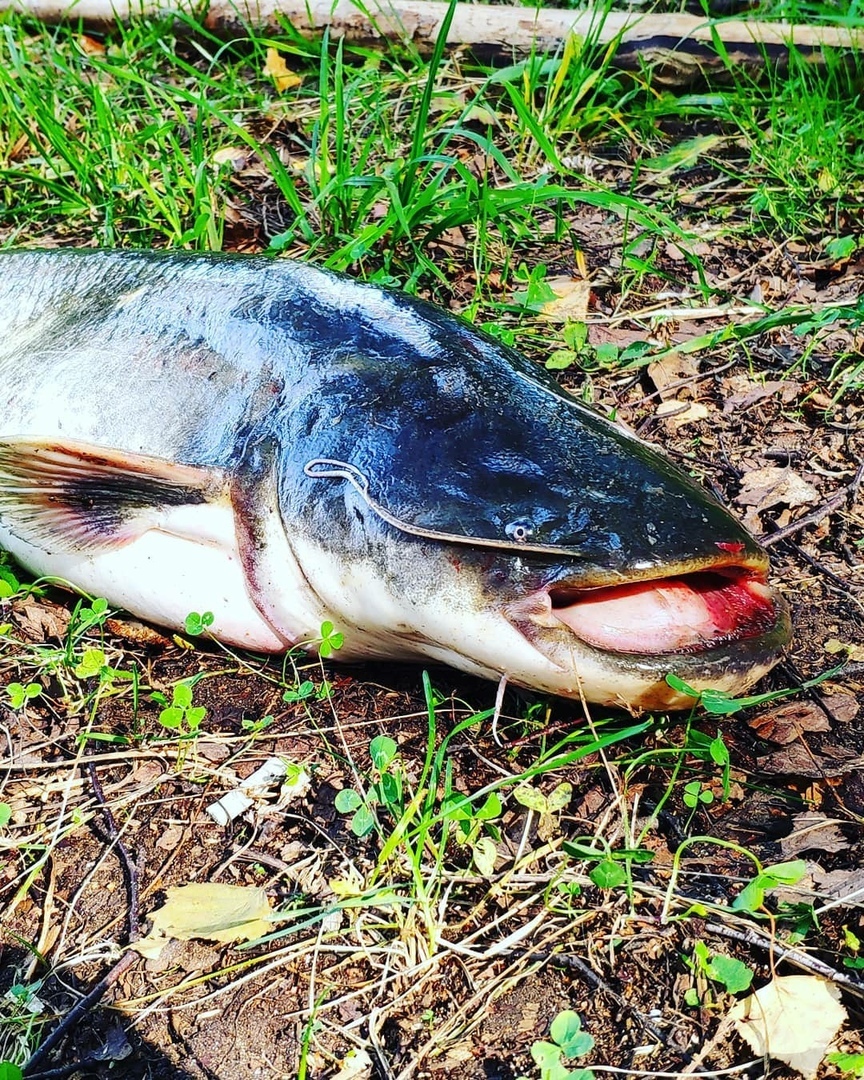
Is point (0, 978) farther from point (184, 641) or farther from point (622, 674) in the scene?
point (622, 674)

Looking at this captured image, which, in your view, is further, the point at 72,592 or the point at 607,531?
A: the point at 72,592

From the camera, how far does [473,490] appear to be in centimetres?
214

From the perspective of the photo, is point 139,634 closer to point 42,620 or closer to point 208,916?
point 42,620

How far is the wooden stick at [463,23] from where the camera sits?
4566 millimetres

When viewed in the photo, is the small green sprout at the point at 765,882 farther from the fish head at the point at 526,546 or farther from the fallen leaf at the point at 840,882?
the fish head at the point at 526,546

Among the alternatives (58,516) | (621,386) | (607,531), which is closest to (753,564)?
(607,531)

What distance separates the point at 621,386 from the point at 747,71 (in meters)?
2.12

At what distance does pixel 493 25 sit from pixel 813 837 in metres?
3.99

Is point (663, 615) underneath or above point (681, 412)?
above

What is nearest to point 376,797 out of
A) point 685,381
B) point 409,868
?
point 409,868

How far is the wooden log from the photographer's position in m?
4.56

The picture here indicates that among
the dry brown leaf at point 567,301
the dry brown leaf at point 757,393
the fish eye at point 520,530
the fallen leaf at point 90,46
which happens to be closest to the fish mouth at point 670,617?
the fish eye at point 520,530

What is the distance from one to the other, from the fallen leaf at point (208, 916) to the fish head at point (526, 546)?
606 millimetres

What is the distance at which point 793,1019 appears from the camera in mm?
1714
